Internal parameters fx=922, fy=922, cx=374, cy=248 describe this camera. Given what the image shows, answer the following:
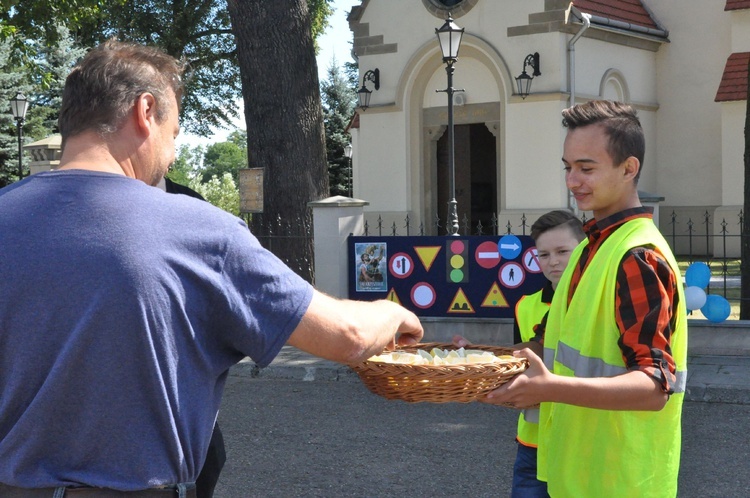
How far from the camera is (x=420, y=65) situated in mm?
21953

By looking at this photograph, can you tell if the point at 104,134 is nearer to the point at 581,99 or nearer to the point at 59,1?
the point at 59,1

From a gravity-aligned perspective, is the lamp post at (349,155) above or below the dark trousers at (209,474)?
above

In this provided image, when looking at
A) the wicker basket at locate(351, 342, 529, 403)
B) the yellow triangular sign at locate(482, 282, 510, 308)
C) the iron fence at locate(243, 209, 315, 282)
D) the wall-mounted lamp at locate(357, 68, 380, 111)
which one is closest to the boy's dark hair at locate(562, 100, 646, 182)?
the wicker basket at locate(351, 342, 529, 403)

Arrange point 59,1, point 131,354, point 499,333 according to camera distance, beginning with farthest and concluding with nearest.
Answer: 1. point 59,1
2. point 499,333
3. point 131,354

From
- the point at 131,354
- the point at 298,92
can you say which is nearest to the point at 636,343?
the point at 131,354

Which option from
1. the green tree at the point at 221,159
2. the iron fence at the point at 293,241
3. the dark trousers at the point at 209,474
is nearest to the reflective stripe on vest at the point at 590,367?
the dark trousers at the point at 209,474

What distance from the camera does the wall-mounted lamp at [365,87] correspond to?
22.3 metres

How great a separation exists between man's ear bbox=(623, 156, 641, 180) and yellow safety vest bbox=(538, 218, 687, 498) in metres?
0.13

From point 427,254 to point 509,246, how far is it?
3.37ft

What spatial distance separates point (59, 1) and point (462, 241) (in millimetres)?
10376

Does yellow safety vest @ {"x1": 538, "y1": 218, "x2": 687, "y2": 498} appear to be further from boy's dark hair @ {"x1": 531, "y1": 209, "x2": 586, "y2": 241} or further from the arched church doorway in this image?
the arched church doorway

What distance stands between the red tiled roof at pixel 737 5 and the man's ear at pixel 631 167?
21.4 meters

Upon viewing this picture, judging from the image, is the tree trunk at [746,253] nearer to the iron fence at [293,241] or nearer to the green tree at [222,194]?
the iron fence at [293,241]

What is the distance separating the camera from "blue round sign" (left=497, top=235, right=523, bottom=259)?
10352 mm
